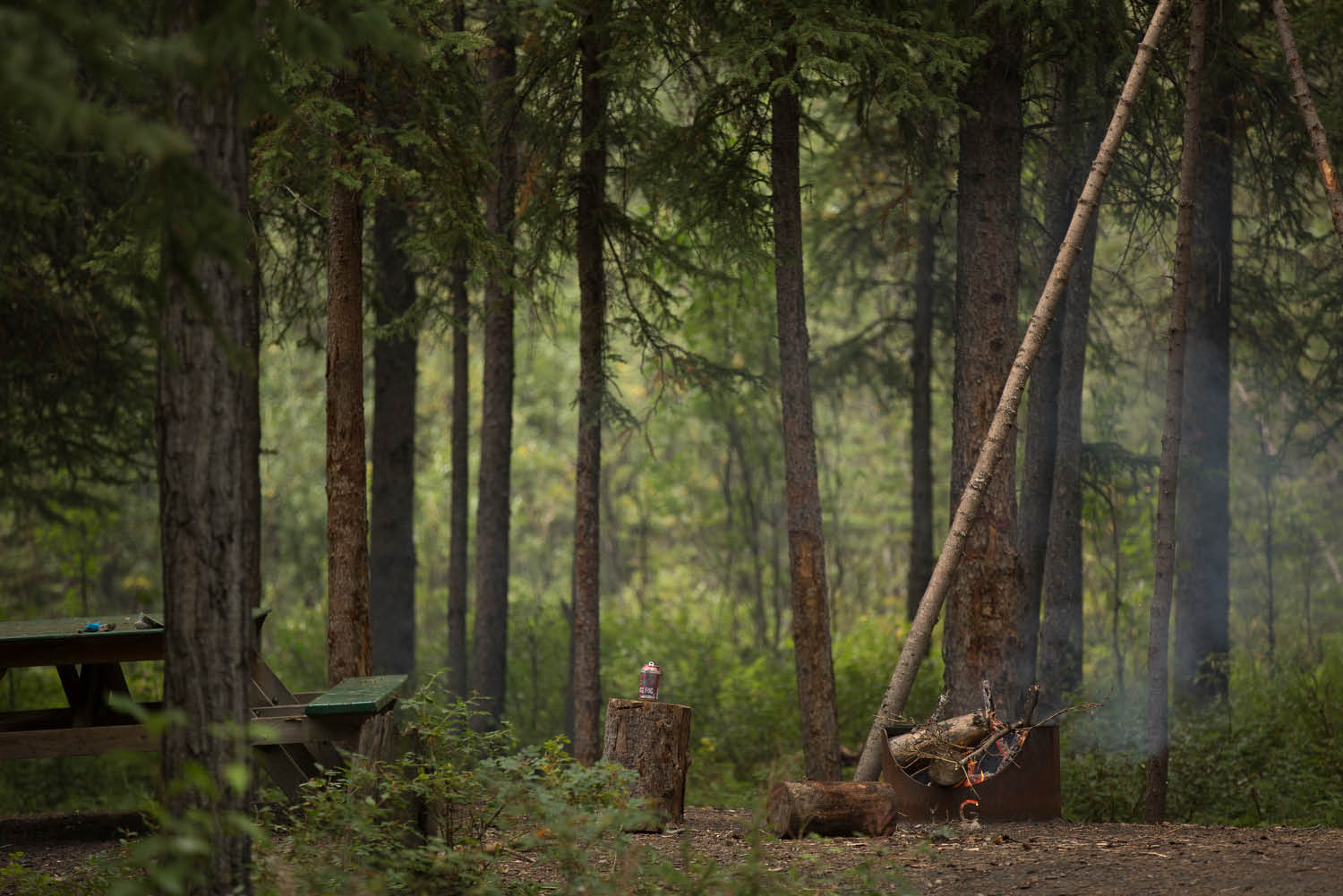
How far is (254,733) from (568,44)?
23.7ft

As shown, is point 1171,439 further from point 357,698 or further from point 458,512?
point 458,512

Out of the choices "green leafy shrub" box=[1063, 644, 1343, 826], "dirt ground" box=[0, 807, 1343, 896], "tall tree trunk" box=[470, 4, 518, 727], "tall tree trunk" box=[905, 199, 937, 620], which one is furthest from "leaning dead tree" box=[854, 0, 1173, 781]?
"tall tree trunk" box=[905, 199, 937, 620]

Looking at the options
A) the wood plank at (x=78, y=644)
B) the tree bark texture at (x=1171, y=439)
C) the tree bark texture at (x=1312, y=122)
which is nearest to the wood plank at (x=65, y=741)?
the wood plank at (x=78, y=644)

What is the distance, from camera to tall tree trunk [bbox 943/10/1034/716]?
9.77 metres

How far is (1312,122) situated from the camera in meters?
8.82

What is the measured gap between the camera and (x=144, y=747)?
24.7 feet

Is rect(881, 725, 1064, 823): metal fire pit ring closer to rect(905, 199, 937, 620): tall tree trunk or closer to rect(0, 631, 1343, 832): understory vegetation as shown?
rect(0, 631, 1343, 832): understory vegetation

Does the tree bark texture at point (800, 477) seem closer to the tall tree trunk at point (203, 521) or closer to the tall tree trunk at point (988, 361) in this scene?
the tall tree trunk at point (988, 361)

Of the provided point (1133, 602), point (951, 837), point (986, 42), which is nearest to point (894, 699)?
point (951, 837)

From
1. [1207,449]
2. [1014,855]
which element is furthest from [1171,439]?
[1207,449]

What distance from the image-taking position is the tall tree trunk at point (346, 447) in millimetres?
9109

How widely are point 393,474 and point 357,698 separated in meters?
7.46

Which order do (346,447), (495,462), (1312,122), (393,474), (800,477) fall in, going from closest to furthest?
(1312,122) < (346,447) < (800,477) < (495,462) < (393,474)

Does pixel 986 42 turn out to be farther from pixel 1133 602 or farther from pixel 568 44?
pixel 1133 602
